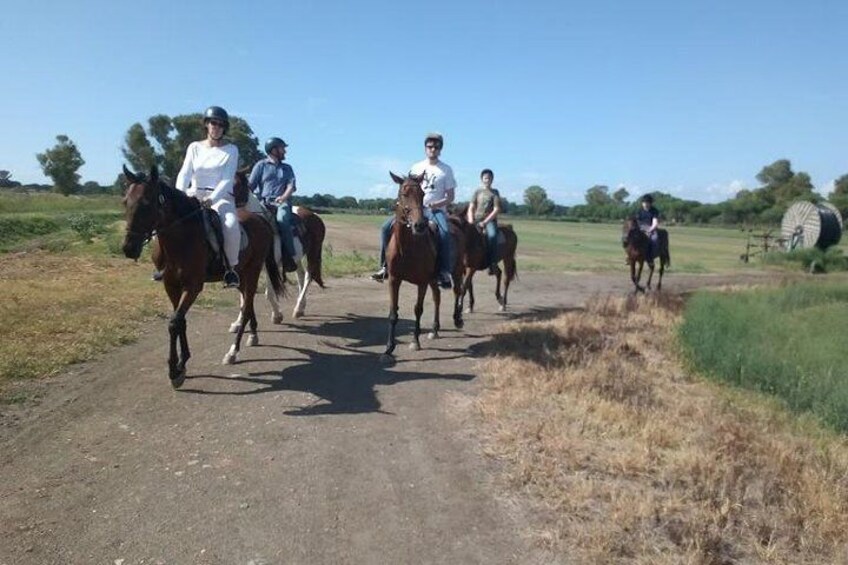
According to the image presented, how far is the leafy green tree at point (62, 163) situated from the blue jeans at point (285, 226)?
61.5 metres

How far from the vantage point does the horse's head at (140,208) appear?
648 cm

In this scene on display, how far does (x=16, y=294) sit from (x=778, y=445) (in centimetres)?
1232

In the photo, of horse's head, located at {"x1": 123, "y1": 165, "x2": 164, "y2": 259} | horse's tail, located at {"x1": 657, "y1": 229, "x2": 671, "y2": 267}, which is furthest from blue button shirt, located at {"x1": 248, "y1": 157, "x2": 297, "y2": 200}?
horse's tail, located at {"x1": 657, "y1": 229, "x2": 671, "y2": 267}

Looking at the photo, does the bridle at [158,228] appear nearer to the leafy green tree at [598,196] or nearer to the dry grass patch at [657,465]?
the dry grass patch at [657,465]

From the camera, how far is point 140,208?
6.48m

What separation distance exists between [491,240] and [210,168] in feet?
23.0

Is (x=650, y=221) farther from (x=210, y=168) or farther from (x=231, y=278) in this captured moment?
(x=210, y=168)

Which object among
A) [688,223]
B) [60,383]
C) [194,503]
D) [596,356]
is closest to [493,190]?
[596,356]

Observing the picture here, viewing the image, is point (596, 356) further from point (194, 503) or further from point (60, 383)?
point (60, 383)

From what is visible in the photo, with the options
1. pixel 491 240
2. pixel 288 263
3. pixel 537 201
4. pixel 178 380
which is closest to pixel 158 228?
pixel 178 380

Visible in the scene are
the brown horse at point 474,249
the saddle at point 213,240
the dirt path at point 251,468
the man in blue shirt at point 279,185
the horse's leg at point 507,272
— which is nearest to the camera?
the dirt path at point 251,468

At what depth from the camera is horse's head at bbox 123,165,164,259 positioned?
6.48 m

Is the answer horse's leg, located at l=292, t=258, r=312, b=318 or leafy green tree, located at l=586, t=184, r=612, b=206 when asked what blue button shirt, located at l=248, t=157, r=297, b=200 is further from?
leafy green tree, located at l=586, t=184, r=612, b=206

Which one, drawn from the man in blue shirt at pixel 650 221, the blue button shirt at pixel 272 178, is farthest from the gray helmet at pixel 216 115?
the man in blue shirt at pixel 650 221
